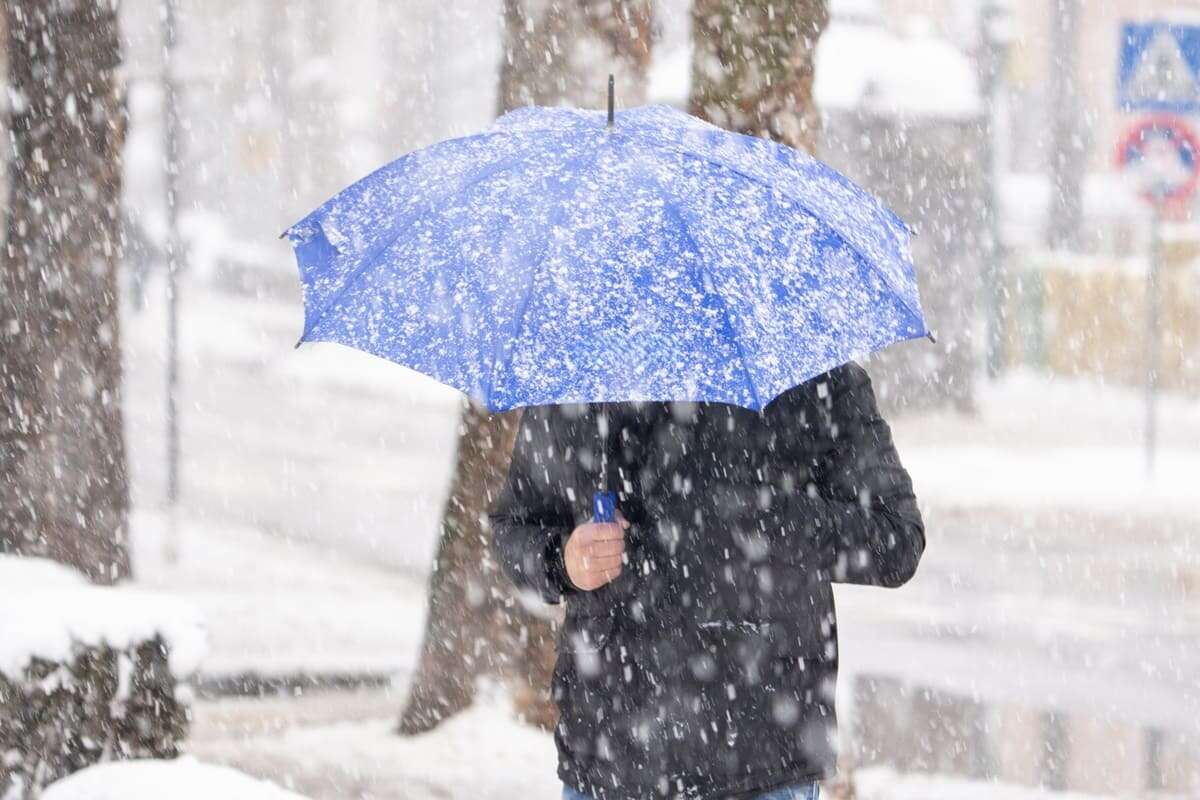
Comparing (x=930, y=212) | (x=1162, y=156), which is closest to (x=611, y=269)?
(x=1162, y=156)

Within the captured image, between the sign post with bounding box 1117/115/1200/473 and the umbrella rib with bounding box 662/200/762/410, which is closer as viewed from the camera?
the umbrella rib with bounding box 662/200/762/410

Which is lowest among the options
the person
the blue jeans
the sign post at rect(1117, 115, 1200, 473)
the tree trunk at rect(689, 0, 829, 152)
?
the blue jeans

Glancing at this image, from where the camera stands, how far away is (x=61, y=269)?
7.99 m

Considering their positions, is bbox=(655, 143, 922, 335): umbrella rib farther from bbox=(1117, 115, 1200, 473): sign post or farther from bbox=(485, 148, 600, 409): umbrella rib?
bbox=(1117, 115, 1200, 473): sign post

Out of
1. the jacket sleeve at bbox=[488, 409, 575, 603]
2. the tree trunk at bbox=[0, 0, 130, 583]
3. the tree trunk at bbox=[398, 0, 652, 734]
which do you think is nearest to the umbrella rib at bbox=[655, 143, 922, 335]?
the jacket sleeve at bbox=[488, 409, 575, 603]

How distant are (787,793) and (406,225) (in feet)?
3.98

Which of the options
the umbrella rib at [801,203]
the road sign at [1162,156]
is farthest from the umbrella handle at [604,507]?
the road sign at [1162,156]

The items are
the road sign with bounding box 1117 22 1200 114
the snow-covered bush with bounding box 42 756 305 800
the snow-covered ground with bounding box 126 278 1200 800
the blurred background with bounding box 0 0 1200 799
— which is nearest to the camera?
the snow-covered bush with bounding box 42 756 305 800

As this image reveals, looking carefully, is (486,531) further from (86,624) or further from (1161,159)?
(1161,159)

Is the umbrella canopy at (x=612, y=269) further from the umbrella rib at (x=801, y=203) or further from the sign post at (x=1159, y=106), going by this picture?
the sign post at (x=1159, y=106)

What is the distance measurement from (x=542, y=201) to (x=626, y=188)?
0.15 m

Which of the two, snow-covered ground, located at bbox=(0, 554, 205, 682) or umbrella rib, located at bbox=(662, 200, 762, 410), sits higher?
umbrella rib, located at bbox=(662, 200, 762, 410)

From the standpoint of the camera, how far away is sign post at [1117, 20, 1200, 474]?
1364 centimetres

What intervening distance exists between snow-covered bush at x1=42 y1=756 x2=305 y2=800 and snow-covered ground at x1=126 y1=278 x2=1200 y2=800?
7.22ft
